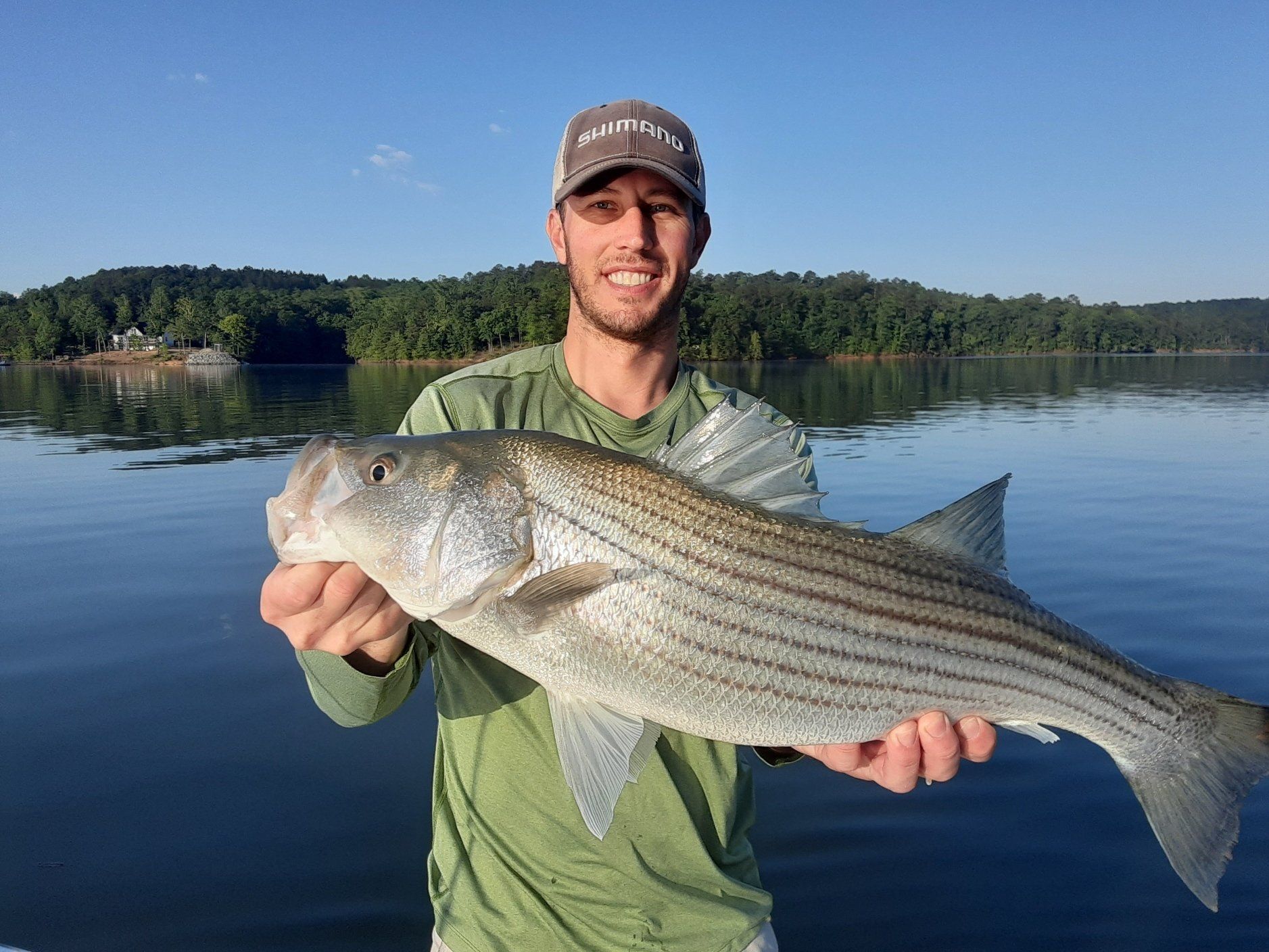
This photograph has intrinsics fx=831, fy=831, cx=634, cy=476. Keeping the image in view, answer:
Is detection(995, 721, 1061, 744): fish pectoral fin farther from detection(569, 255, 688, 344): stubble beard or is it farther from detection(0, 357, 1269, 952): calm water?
detection(0, 357, 1269, 952): calm water

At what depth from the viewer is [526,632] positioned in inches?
114

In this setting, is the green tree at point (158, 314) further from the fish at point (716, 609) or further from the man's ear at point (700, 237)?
the fish at point (716, 609)

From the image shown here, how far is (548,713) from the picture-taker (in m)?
3.43

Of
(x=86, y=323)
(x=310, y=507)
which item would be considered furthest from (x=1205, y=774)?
(x=86, y=323)

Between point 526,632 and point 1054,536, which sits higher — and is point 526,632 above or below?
above

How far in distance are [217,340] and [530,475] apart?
171 meters

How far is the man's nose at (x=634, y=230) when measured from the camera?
150 inches

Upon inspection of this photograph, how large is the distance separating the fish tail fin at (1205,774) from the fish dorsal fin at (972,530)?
930 millimetres

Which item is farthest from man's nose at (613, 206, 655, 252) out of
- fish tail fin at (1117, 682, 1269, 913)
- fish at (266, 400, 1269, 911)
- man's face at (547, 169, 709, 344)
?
fish tail fin at (1117, 682, 1269, 913)

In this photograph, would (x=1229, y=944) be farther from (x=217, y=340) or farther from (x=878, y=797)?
(x=217, y=340)

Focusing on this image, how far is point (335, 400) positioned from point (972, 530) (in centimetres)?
5167

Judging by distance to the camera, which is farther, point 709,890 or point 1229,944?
point 1229,944

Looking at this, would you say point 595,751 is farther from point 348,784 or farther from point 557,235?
point 348,784

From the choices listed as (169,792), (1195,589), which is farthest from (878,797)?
(1195,589)
